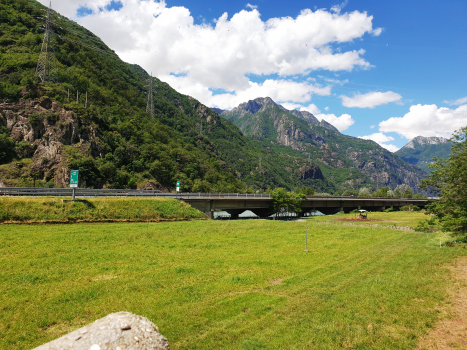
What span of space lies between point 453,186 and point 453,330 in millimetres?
21314

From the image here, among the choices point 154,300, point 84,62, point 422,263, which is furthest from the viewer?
point 84,62

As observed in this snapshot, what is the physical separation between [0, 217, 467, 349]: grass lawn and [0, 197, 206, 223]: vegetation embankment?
28.7 feet

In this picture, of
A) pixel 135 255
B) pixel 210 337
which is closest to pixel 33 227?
pixel 135 255

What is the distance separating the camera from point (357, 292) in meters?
12.9

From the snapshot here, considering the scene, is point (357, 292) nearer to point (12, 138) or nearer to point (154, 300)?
point (154, 300)

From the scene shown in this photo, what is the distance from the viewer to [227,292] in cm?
1291

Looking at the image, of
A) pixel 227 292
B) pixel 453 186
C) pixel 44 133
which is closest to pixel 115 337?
pixel 227 292

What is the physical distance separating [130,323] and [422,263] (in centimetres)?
2042

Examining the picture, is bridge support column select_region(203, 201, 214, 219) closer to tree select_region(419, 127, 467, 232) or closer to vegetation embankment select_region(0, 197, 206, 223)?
vegetation embankment select_region(0, 197, 206, 223)

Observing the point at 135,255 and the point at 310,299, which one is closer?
the point at 310,299

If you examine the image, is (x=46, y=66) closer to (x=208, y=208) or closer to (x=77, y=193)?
(x=77, y=193)

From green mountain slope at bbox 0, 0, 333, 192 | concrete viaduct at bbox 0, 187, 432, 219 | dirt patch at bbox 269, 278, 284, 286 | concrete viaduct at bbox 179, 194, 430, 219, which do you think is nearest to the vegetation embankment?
concrete viaduct at bbox 0, 187, 432, 219

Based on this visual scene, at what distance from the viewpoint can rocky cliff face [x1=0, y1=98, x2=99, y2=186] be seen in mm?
62844

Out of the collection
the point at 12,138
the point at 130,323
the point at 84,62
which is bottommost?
the point at 130,323
